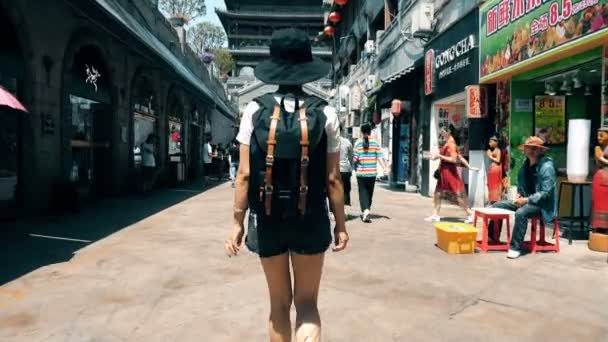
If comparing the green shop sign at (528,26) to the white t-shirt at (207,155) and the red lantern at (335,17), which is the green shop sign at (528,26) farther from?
the red lantern at (335,17)

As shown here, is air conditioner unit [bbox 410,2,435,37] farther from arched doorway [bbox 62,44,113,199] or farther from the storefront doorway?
arched doorway [bbox 62,44,113,199]

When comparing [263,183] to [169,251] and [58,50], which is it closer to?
[169,251]

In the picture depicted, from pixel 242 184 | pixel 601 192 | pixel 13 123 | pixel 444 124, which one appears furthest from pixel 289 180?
pixel 444 124

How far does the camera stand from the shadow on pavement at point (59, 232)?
592 centimetres

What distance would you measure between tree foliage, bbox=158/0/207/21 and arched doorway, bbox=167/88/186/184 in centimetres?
2230

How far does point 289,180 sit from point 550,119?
29.1 ft

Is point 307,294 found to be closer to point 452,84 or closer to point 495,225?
point 495,225

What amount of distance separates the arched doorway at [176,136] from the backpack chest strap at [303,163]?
16575mm

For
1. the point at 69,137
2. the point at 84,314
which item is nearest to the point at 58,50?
the point at 69,137

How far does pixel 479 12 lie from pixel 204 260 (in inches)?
337

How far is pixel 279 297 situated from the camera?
112 inches

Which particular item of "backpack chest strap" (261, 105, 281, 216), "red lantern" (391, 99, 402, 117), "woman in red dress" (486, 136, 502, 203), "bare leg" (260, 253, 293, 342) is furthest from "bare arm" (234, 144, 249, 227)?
"red lantern" (391, 99, 402, 117)

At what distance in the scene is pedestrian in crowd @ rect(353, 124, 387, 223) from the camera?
9.30m

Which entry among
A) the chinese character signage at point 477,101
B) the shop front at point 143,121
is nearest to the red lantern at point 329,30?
the shop front at point 143,121
